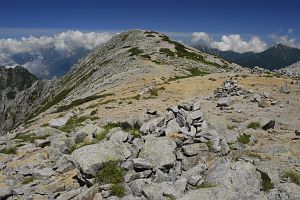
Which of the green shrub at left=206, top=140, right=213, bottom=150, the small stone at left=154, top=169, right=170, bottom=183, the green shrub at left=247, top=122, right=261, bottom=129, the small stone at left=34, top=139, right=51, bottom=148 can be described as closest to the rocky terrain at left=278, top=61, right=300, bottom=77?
the green shrub at left=247, top=122, right=261, bottom=129

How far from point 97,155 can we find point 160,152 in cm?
310

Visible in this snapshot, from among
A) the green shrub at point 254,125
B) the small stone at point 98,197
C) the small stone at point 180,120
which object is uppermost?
the small stone at point 180,120

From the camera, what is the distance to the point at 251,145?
71.6 feet

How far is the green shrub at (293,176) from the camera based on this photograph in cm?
1681

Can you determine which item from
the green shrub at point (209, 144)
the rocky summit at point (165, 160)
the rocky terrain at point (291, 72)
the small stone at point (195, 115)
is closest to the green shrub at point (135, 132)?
the rocky summit at point (165, 160)

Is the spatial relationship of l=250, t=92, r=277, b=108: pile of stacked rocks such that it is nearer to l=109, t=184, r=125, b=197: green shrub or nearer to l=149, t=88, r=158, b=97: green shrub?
l=149, t=88, r=158, b=97: green shrub

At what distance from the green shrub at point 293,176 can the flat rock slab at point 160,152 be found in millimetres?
5264

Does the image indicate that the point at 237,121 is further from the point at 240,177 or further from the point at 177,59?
the point at 177,59

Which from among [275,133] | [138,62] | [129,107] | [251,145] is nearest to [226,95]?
[129,107]

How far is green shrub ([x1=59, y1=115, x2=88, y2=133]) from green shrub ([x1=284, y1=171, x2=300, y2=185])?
17352 mm

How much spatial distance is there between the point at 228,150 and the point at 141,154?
182 inches

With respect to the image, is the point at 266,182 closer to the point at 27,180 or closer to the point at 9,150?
the point at 27,180

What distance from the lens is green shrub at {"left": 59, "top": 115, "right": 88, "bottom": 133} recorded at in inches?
1184

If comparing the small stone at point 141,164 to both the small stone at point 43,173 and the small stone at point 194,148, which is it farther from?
the small stone at point 43,173
